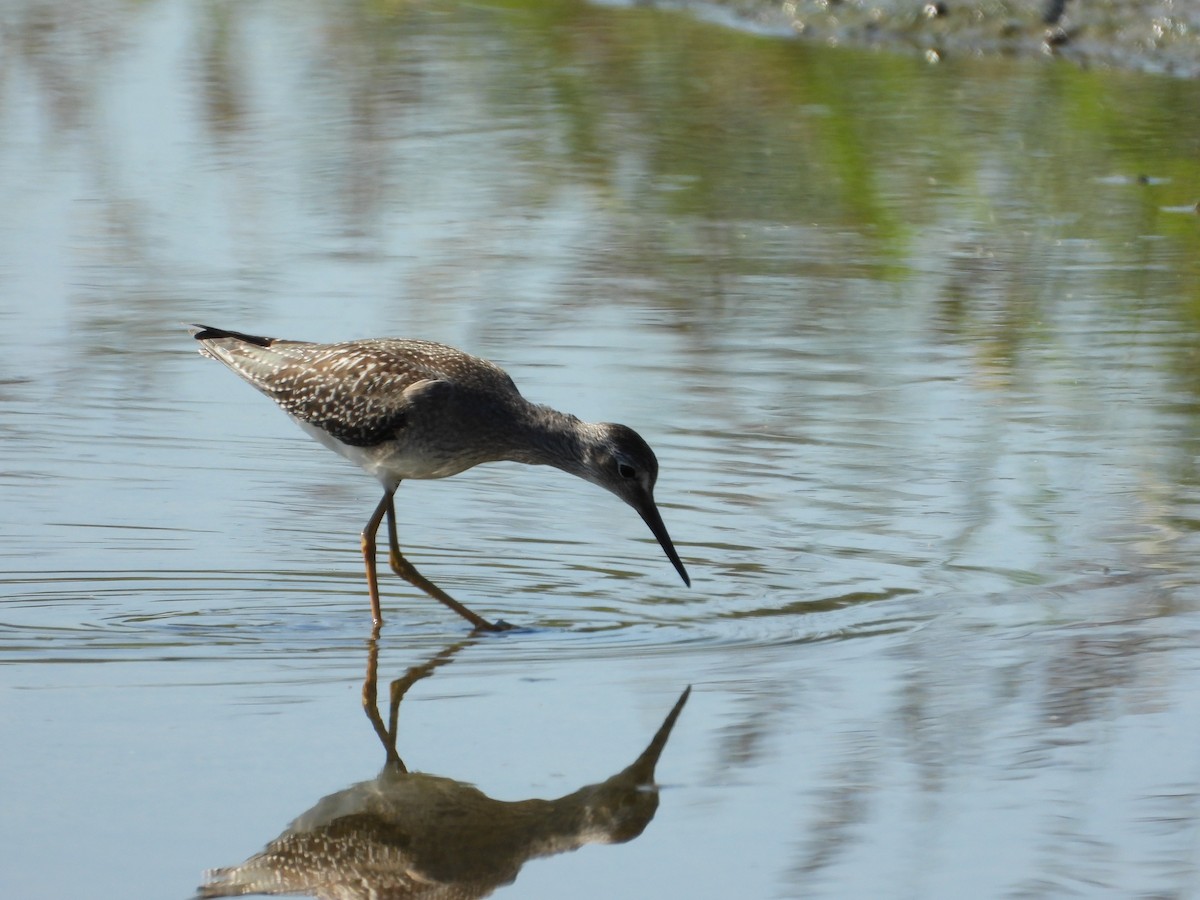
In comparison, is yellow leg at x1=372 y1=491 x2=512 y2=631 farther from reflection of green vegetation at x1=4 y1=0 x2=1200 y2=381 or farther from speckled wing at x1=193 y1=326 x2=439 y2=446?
reflection of green vegetation at x1=4 y1=0 x2=1200 y2=381

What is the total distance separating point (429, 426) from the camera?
23.2ft

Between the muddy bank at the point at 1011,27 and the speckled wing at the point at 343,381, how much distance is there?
9.82 m

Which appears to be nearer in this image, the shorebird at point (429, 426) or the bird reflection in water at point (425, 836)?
the bird reflection in water at point (425, 836)

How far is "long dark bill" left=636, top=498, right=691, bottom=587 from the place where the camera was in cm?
674

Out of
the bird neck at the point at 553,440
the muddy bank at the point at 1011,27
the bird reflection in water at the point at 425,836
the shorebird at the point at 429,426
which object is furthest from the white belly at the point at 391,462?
the muddy bank at the point at 1011,27

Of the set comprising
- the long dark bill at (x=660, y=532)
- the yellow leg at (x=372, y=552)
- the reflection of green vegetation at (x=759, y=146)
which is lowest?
the reflection of green vegetation at (x=759, y=146)

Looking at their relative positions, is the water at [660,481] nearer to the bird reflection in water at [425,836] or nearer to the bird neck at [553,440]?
the bird reflection in water at [425,836]

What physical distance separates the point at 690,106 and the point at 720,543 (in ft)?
25.6

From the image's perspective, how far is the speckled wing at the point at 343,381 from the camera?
7.12 meters

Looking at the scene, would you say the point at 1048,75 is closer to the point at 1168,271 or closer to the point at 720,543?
the point at 1168,271

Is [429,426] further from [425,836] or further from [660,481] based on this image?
[425,836]

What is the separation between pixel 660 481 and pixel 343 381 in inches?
49.2

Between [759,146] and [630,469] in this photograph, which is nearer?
[630,469]

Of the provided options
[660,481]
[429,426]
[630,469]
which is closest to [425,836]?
[630,469]
